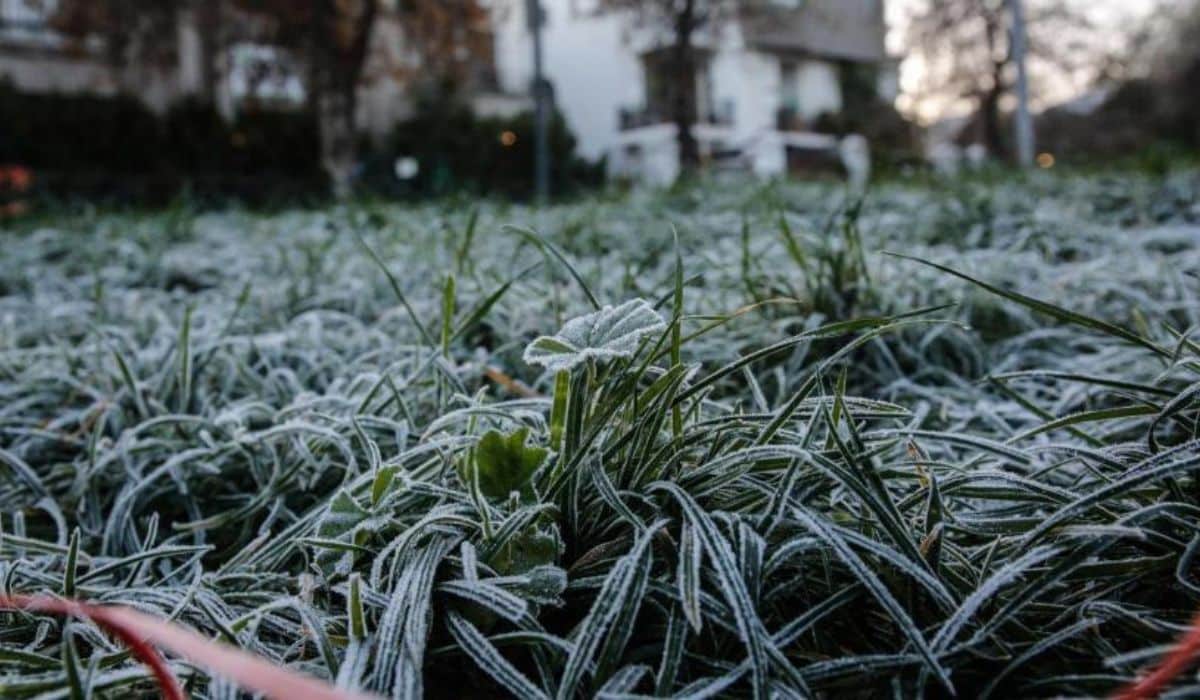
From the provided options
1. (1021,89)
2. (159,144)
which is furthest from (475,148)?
(1021,89)

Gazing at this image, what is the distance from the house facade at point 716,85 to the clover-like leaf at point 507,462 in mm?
18560

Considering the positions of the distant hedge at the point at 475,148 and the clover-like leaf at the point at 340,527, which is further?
the distant hedge at the point at 475,148

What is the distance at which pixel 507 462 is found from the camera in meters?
0.91

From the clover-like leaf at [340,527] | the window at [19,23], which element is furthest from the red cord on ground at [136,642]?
the window at [19,23]

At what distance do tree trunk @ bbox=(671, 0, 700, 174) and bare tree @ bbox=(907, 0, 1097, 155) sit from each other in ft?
31.6

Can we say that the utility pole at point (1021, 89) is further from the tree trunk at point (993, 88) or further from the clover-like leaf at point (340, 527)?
the clover-like leaf at point (340, 527)

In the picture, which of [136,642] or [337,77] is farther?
[337,77]

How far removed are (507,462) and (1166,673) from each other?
1.78 ft

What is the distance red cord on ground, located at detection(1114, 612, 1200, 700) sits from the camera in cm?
57

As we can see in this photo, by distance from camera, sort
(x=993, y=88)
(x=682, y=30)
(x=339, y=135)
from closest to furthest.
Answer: (x=682, y=30) < (x=339, y=135) < (x=993, y=88)

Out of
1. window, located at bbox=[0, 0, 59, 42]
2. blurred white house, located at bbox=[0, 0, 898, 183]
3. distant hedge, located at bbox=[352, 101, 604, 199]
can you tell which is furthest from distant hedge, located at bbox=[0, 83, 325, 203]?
window, located at bbox=[0, 0, 59, 42]

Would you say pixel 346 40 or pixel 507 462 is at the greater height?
pixel 346 40

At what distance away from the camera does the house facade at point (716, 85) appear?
21.8m

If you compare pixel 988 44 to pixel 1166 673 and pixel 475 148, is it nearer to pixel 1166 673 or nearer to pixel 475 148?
pixel 475 148
